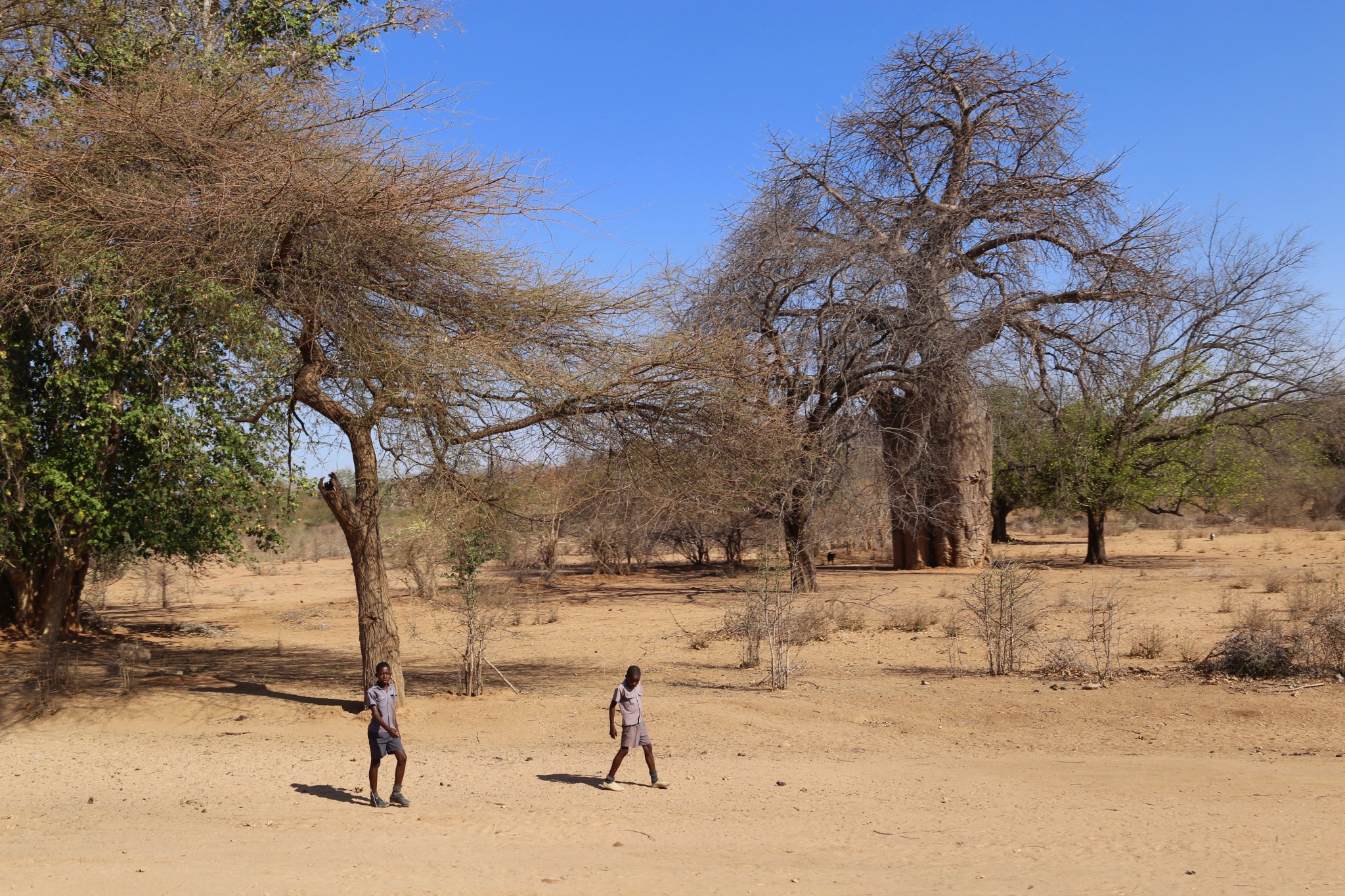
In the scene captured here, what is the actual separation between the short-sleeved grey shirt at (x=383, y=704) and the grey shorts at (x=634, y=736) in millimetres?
1659

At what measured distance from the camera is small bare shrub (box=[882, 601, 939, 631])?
15.8 metres

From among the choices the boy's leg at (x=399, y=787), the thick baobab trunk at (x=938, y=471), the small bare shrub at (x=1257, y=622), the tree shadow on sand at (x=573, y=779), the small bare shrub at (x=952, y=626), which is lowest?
the tree shadow on sand at (x=573, y=779)

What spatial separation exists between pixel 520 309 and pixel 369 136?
226cm

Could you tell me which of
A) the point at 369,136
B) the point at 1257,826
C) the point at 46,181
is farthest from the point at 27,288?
the point at 1257,826

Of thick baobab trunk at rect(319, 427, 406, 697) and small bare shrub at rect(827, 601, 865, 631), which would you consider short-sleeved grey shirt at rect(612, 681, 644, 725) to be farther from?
small bare shrub at rect(827, 601, 865, 631)

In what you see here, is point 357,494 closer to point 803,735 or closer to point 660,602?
point 803,735

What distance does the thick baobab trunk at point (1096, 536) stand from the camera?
26891mm

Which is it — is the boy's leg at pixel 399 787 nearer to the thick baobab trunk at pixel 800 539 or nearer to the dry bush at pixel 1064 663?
the dry bush at pixel 1064 663

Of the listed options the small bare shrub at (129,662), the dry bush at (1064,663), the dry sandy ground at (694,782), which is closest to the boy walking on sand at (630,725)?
the dry sandy ground at (694,782)

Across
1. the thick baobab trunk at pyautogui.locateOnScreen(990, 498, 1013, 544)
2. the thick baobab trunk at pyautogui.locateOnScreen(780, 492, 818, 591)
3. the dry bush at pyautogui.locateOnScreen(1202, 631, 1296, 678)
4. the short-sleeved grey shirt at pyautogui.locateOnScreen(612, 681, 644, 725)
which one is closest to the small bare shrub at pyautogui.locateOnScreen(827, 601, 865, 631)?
the thick baobab trunk at pyautogui.locateOnScreen(780, 492, 818, 591)

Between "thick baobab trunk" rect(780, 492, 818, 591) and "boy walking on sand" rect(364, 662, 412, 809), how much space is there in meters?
10.7

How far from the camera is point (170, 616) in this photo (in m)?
21.6

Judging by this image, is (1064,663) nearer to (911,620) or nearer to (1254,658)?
(1254,658)

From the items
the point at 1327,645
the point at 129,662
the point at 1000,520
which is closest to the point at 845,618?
the point at 1327,645
